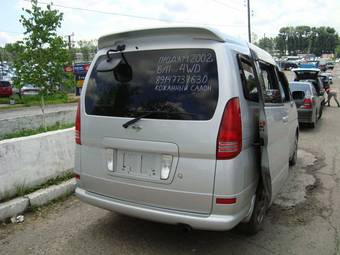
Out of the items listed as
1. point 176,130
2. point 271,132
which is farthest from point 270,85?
point 176,130

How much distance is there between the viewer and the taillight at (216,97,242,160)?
3086mm

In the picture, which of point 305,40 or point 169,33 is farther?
point 305,40

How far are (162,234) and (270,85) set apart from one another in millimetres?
2310

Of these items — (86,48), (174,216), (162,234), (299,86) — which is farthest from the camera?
(86,48)

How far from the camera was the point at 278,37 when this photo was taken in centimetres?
13650

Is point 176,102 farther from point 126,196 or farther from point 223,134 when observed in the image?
point 126,196

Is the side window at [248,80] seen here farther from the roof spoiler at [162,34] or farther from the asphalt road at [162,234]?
the asphalt road at [162,234]

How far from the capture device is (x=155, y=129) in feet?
10.8

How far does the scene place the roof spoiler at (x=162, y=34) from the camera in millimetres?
3219

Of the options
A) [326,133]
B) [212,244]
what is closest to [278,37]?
[326,133]

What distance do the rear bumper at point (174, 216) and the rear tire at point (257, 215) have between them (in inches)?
15.4

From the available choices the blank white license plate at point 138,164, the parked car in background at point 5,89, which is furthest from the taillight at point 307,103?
the parked car in background at point 5,89

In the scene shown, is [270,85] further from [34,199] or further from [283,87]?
[34,199]

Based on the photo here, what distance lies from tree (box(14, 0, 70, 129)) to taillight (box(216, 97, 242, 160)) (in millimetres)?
7776
